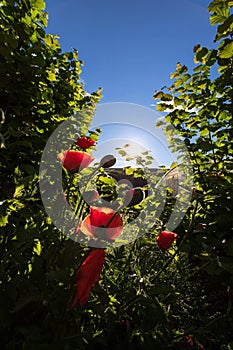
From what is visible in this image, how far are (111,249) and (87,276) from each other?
0.49 meters

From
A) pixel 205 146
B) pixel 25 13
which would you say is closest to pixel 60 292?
pixel 205 146

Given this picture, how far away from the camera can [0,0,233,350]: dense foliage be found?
661 millimetres

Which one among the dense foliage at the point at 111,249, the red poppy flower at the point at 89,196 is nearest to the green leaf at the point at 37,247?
the dense foliage at the point at 111,249

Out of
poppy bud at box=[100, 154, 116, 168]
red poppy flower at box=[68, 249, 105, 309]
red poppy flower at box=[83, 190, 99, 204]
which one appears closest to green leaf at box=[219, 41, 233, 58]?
poppy bud at box=[100, 154, 116, 168]

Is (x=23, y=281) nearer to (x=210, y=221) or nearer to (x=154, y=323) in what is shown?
(x=154, y=323)

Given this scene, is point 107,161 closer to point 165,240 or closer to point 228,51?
point 165,240

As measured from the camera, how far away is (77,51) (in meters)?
2.39

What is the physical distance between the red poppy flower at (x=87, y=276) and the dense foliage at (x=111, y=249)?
33mm

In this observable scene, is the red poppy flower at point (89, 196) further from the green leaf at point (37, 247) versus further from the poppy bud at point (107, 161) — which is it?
the green leaf at point (37, 247)

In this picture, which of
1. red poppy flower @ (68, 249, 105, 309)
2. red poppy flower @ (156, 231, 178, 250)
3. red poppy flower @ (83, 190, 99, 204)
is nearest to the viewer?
red poppy flower @ (68, 249, 105, 309)

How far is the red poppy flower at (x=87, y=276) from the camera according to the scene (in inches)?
22.8

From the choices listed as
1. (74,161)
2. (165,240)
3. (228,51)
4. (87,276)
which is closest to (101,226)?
(87,276)

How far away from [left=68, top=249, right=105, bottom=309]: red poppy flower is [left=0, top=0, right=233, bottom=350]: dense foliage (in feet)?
0.11

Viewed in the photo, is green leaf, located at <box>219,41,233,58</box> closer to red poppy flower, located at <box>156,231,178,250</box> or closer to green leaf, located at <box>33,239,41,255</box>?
red poppy flower, located at <box>156,231,178,250</box>
